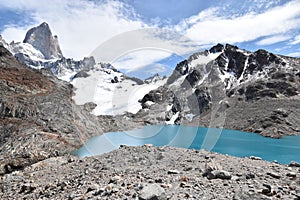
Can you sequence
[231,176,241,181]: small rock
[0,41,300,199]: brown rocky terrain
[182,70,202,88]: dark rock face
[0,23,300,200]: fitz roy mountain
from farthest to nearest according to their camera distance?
[182,70,202,88]: dark rock face
[231,176,241,181]: small rock
[0,23,300,200]: fitz roy mountain
[0,41,300,199]: brown rocky terrain

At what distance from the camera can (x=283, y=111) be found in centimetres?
9394

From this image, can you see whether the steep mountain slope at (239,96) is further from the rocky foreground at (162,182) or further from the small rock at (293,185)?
the small rock at (293,185)

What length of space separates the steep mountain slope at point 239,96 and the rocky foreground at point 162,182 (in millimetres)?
74619

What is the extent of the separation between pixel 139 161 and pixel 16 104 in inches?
1325

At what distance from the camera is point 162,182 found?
38.0ft

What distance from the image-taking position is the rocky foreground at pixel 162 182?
31.6 ft

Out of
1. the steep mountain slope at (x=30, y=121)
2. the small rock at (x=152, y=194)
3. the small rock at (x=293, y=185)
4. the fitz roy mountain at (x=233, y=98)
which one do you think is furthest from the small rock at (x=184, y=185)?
the fitz roy mountain at (x=233, y=98)

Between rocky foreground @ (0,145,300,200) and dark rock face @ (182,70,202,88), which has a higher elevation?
dark rock face @ (182,70,202,88)

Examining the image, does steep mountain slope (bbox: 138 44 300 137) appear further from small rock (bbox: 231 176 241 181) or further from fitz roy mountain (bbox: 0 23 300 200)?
small rock (bbox: 231 176 241 181)

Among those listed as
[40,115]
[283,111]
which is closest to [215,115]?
[283,111]

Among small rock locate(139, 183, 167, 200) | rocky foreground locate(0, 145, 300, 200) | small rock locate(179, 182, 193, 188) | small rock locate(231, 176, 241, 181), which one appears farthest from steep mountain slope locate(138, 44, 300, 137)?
small rock locate(139, 183, 167, 200)

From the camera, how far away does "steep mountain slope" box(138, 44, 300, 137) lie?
3752 inches

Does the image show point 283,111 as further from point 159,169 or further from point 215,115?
point 159,169

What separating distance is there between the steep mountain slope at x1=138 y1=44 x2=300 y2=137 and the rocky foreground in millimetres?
74619
